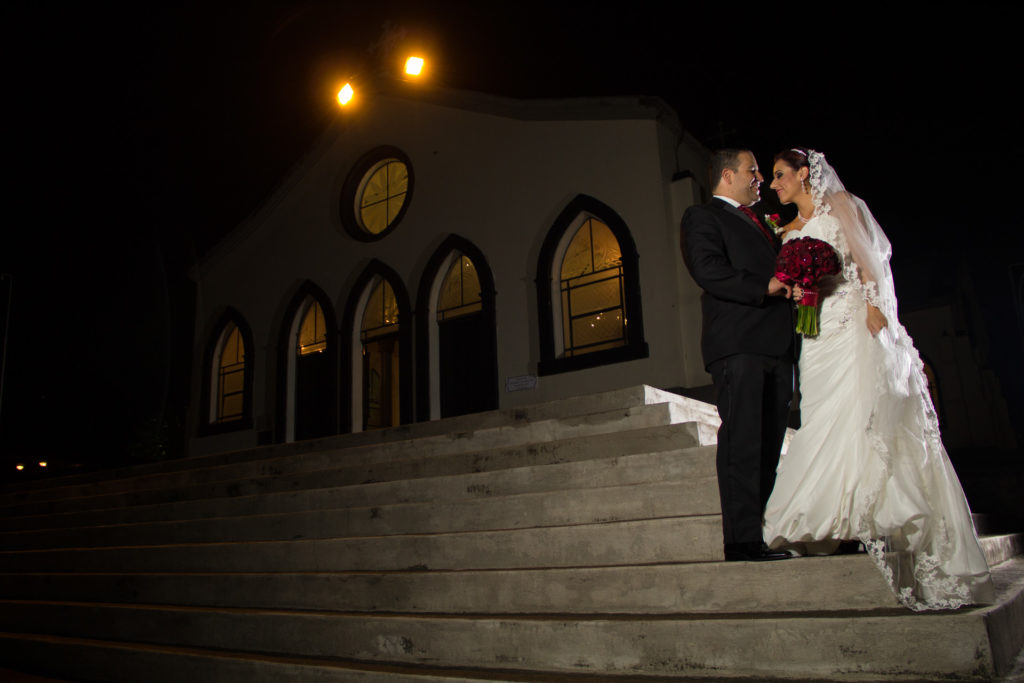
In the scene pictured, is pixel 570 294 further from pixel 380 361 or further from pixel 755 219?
pixel 755 219

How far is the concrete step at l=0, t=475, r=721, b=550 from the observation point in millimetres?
3795

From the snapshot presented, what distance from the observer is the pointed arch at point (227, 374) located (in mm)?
13906

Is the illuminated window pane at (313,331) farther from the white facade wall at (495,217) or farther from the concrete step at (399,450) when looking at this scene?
the concrete step at (399,450)

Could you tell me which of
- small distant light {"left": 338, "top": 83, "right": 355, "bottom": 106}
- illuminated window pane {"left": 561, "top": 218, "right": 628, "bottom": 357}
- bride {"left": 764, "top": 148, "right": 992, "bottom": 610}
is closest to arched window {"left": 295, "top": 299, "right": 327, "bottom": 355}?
small distant light {"left": 338, "top": 83, "right": 355, "bottom": 106}

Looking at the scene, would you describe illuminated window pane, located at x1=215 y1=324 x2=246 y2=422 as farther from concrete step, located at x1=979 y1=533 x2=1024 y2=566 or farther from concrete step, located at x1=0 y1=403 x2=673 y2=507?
concrete step, located at x1=979 y1=533 x2=1024 y2=566

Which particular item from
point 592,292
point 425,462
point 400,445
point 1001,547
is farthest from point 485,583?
point 592,292

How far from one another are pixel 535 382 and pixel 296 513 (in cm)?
563

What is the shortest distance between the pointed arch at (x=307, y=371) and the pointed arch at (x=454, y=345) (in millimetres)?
1953

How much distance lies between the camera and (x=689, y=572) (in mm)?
3080

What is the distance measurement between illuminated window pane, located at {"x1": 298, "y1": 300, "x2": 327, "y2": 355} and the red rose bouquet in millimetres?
11233

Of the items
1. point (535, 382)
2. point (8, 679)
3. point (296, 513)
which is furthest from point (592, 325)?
point (8, 679)

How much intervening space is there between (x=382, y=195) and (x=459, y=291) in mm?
2795

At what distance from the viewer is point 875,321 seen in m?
3.31

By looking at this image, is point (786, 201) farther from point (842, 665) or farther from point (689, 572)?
point (842, 665)
